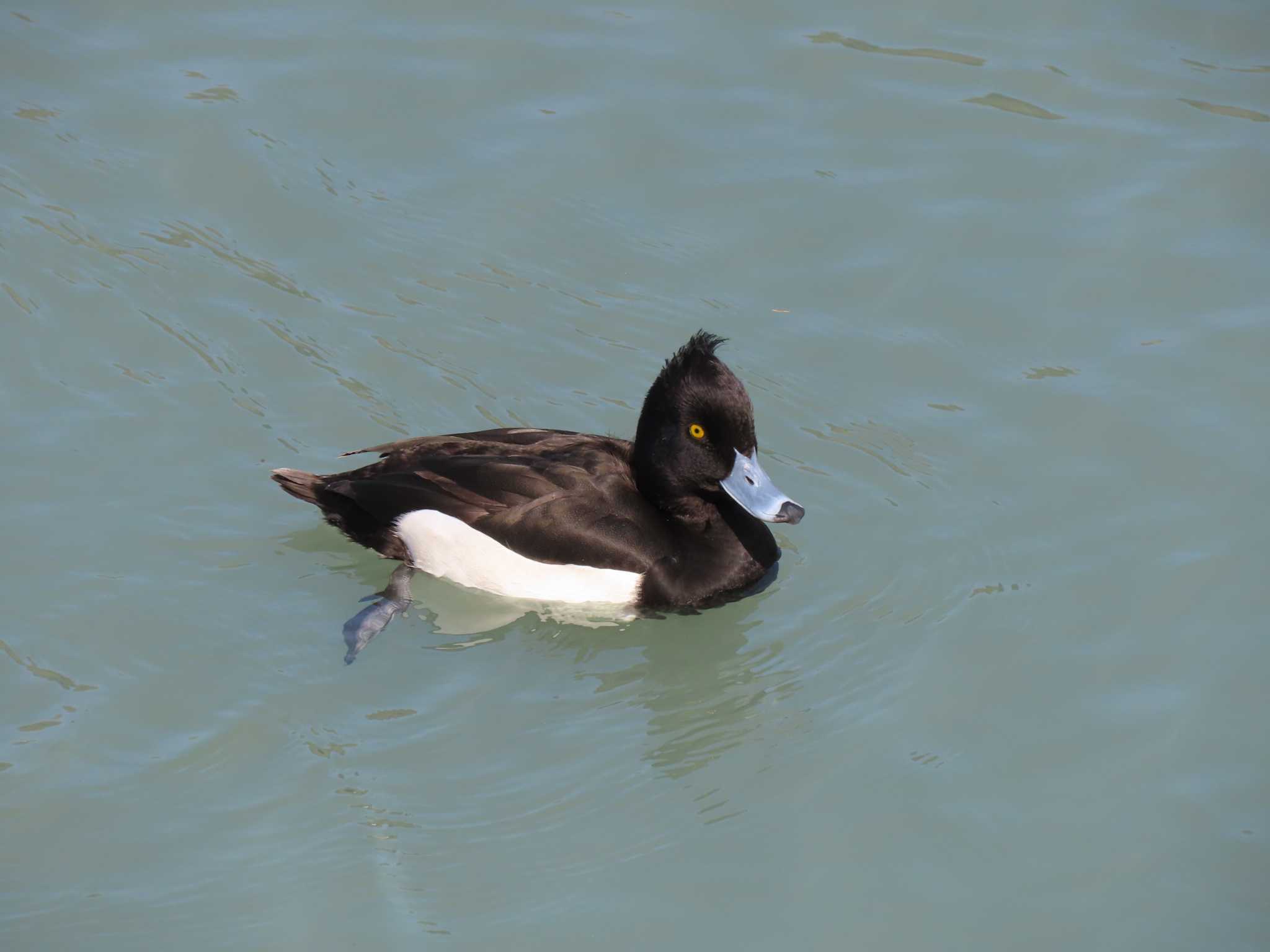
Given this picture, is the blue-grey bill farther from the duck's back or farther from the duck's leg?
the duck's leg

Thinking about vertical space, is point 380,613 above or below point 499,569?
below

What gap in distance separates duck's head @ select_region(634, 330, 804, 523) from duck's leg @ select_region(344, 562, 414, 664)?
117cm

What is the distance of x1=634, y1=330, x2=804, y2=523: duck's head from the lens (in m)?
6.36

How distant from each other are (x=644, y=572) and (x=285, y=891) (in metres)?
2.13

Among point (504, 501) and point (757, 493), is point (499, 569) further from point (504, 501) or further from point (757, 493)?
point (757, 493)

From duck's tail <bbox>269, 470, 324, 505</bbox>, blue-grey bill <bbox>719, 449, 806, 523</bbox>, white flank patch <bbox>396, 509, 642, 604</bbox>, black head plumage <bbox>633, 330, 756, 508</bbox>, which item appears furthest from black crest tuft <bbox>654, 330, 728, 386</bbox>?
duck's tail <bbox>269, 470, 324, 505</bbox>

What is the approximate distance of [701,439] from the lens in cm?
652

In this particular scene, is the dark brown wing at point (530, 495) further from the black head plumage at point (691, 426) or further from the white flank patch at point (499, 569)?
the black head plumage at point (691, 426)

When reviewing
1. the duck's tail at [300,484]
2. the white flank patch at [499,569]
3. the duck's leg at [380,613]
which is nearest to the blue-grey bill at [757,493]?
the white flank patch at [499,569]

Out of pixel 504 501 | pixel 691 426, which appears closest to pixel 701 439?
pixel 691 426

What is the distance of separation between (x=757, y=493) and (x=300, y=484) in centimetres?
206

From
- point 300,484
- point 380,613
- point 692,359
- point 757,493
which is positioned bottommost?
point 380,613

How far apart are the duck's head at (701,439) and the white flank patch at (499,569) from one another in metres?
0.50

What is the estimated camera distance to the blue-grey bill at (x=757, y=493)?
636 centimetres
